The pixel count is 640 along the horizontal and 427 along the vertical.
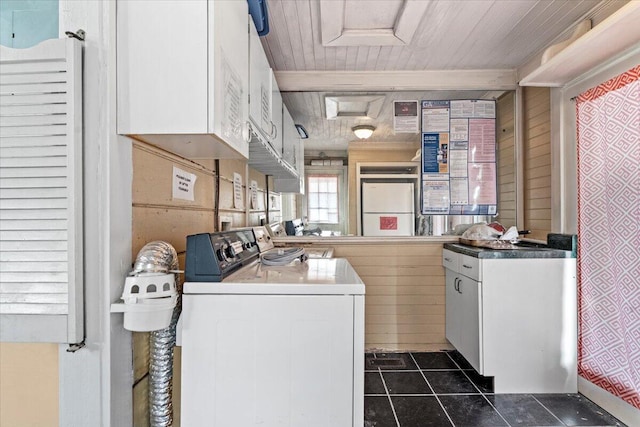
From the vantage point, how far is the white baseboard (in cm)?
166

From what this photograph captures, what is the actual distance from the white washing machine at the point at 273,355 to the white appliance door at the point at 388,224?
169cm

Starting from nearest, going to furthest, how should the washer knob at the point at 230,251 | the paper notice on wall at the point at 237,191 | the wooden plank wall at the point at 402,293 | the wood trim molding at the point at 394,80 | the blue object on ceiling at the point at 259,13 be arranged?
1. the washer knob at the point at 230,251
2. the blue object on ceiling at the point at 259,13
3. the paper notice on wall at the point at 237,191
4. the wood trim molding at the point at 394,80
5. the wooden plank wall at the point at 402,293

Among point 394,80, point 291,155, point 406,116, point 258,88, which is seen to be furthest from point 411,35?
point 291,155

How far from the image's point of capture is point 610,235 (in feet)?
5.85

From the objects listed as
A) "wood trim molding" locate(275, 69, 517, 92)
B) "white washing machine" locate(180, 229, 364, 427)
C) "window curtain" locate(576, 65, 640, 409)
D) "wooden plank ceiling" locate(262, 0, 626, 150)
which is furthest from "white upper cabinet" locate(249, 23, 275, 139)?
"window curtain" locate(576, 65, 640, 409)

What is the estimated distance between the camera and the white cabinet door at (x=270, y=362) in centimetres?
112

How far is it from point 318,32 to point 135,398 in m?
2.12

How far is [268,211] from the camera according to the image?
10.4ft

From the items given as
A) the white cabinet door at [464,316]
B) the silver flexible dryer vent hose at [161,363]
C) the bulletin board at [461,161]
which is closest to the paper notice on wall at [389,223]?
the bulletin board at [461,161]

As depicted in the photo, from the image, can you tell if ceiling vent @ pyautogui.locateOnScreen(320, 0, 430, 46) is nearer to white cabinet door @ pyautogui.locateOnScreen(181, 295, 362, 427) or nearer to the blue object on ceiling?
the blue object on ceiling

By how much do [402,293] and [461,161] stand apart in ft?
3.98

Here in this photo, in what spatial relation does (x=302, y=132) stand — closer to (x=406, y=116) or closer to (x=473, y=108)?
(x=406, y=116)

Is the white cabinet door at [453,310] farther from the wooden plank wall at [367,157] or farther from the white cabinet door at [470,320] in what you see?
the wooden plank wall at [367,157]

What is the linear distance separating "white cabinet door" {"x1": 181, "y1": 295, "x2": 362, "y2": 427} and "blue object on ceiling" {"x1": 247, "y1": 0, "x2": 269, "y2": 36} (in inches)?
52.1
